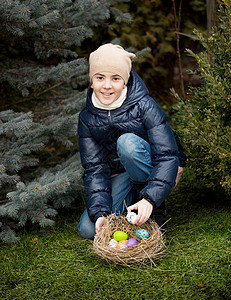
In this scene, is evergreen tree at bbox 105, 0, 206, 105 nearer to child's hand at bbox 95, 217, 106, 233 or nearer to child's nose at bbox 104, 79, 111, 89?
child's nose at bbox 104, 79, 111, 89

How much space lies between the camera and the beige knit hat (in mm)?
2461

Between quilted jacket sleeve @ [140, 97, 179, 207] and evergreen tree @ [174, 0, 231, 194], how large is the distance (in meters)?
0.24

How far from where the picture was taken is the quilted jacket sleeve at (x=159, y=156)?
2.40 m

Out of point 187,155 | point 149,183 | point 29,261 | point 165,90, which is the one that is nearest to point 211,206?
point 187,155

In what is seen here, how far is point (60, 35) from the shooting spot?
3295 millimetres

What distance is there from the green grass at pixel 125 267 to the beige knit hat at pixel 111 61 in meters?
1.19

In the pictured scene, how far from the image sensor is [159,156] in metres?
2.51

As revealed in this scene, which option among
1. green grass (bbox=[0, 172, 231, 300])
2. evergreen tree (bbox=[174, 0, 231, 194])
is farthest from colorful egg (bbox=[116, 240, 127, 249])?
evergreen tree (bbox=[174, 0, 231, 194])

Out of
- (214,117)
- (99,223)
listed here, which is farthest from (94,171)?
(214,117)

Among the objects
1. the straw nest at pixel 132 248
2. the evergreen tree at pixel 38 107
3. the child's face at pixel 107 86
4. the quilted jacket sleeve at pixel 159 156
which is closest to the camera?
the straw nest at pixel 132 248

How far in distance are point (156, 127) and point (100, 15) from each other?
1595mm

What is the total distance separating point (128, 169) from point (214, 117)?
0.69m

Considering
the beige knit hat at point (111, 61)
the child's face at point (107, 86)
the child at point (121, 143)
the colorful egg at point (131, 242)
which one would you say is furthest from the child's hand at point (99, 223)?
the beige knit hat at point (111, 61)

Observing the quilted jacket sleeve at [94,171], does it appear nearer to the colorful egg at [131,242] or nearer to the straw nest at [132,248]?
the straw nest at [132,248]
